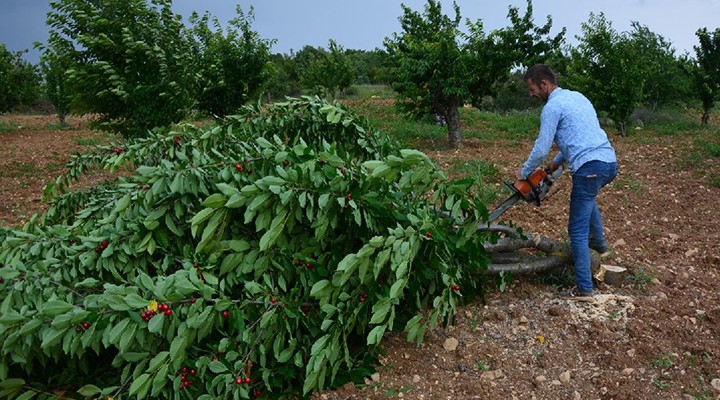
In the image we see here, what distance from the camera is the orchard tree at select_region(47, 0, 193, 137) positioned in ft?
27.1

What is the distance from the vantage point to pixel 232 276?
9.93 feet

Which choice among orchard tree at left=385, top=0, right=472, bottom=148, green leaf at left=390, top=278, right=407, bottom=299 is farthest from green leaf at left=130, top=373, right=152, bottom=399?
orchard tree at left=385, top=0, right=472, bottom=148

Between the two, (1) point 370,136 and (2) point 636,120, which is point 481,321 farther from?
(2) point 636,120

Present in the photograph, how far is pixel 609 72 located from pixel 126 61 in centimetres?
1027

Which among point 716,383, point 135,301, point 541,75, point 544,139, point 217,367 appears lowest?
point 716,383

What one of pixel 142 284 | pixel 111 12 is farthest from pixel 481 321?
pixel 111 12

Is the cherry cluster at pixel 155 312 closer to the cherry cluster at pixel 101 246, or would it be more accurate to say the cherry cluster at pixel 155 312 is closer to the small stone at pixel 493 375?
the cherry cluster at pixel 101 246

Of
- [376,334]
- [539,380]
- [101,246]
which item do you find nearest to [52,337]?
[101,246]

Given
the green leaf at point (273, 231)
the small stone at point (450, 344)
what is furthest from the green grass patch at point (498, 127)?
the green leaf at point (273, 231)

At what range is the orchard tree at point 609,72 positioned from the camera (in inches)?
501

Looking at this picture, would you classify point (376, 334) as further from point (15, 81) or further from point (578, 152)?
point (15, 81)

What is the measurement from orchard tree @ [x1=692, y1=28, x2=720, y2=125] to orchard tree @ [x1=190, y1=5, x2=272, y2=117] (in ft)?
37.2

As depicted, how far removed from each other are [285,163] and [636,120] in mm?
15780

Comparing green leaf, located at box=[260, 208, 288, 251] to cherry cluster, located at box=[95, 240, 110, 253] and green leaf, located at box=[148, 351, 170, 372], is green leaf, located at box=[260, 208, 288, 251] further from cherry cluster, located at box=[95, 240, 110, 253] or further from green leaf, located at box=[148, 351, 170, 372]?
cherry cluster, located at box=[95, 240, 110, 253]
